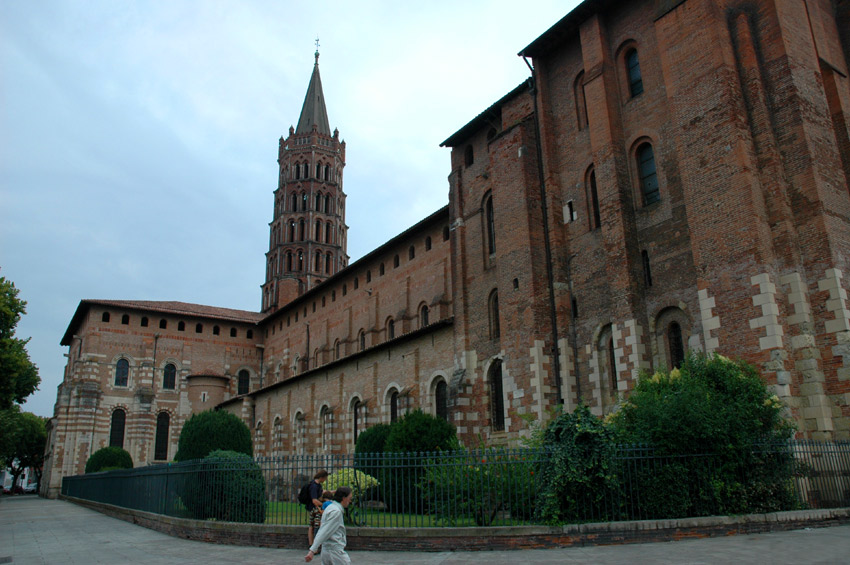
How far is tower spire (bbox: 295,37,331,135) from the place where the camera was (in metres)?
66.7

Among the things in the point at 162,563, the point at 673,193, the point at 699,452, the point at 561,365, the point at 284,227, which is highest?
the point at 284,227

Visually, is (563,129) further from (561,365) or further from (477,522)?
(477,522)

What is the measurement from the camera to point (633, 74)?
65.3 ft

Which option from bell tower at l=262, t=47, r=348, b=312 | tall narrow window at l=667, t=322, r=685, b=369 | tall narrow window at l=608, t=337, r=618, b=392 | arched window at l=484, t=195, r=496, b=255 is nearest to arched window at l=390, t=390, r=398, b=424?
arched window at l=484, t=195, r=496, b=255

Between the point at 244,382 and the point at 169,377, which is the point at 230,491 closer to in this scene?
the point at 169,377

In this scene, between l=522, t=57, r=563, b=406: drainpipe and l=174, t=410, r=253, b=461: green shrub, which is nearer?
l=522, t=57, r=563, b=406: drainpipe

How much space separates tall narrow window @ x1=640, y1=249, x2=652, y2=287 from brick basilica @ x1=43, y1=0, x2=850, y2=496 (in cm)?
7

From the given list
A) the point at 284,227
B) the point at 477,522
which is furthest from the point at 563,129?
the point at 284,227

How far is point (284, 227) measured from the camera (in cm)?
6297

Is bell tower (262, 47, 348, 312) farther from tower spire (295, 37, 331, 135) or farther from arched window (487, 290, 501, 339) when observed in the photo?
arched window (487, 290, 501, 339)

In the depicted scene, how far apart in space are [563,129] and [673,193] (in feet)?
17.4

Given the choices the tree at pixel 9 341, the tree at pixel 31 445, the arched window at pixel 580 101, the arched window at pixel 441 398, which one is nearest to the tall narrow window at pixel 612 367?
the arched window at pixel 580 101

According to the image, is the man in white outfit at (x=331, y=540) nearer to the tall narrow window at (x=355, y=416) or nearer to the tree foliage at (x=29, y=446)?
the tall narrow window at (x=355, y=416)

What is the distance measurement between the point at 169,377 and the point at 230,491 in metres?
36.2
